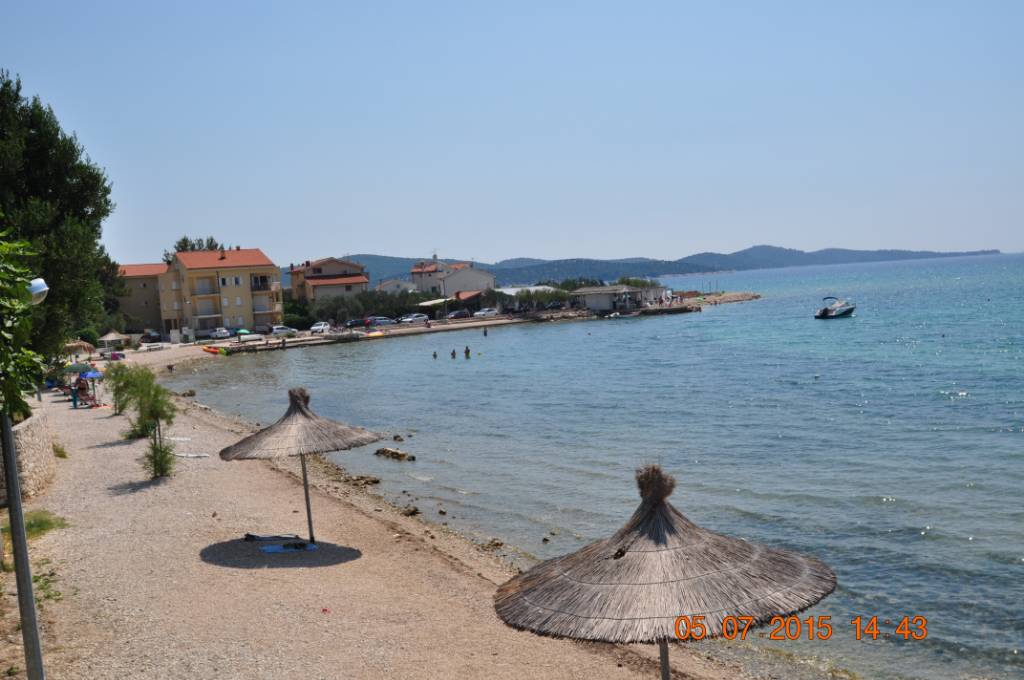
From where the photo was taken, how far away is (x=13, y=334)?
5645mm

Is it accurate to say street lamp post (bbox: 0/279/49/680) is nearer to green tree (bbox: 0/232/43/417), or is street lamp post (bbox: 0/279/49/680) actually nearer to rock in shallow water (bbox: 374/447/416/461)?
green tree (bbox: 0/232/43/417)

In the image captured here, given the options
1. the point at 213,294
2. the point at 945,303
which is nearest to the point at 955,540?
the point at 213,294

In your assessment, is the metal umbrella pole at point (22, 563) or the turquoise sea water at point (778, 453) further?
the turquoise sea water at point (778, 453)

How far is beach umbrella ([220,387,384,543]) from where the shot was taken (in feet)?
46.8

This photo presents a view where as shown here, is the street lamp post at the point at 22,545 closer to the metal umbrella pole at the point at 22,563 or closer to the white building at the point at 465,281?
the metal umbrella pole at the point at 22,563

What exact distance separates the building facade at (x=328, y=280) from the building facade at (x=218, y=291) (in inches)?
438

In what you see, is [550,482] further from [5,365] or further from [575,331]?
[575,331]

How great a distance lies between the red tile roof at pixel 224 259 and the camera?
8014 cm

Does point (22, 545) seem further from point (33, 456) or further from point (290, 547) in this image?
point (33, 456)

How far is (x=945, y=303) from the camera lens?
93.1 metres

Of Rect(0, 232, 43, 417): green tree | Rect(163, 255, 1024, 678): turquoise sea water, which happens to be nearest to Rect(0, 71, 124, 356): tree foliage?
Rect(163, 255, 1024, 678): turquoise sea water

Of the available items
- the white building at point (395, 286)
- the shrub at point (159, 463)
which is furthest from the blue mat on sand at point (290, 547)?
the white building at point (395, 286)

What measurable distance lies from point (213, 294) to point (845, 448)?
230 feet

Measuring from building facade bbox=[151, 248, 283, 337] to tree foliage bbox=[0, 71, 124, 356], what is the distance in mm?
64187
